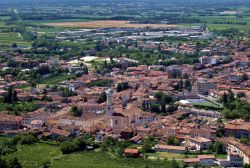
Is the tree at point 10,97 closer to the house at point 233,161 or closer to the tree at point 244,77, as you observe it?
the house at point 233,161

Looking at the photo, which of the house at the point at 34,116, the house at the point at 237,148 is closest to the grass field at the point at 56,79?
the house at the point at 34,116

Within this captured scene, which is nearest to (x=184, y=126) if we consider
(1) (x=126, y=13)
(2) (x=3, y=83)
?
(2) (x=3, y=83)

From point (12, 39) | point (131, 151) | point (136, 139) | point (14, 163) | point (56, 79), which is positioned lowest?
point (12, 39)

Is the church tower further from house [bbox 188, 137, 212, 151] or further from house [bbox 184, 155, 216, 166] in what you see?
house [bbox 184, 155, 216, 166]

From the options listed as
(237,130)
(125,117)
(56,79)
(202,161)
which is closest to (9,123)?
(125,117)

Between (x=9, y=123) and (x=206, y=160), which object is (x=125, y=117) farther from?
(x=206, y=160)

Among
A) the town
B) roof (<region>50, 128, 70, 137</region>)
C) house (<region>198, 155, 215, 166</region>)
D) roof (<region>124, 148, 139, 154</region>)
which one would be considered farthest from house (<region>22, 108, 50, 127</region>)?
house (<region>198, 155, 215, 166</region>)

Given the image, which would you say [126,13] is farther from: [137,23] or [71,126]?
[71,126]
